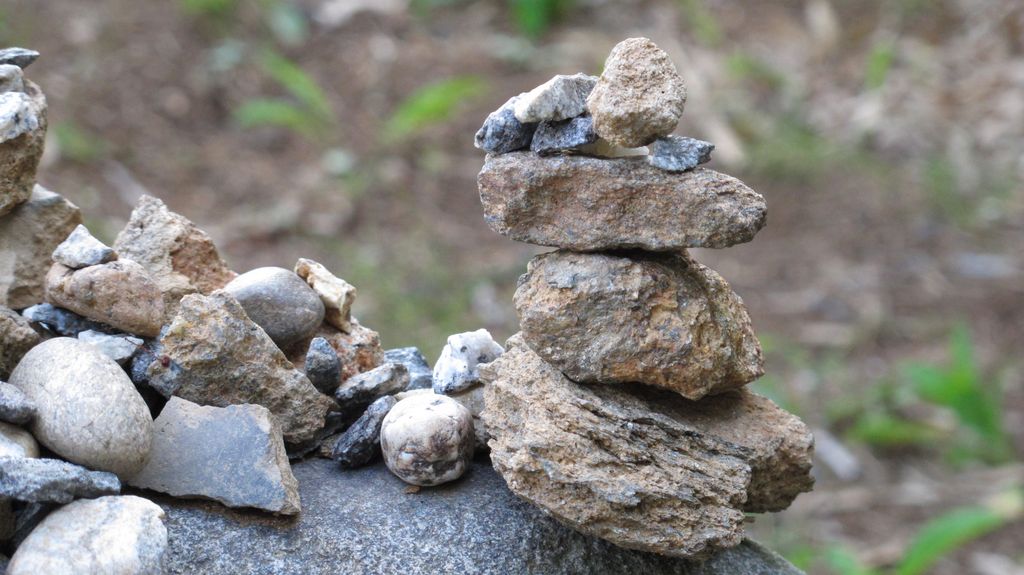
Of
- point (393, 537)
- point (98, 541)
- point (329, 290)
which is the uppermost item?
point (329, 290)

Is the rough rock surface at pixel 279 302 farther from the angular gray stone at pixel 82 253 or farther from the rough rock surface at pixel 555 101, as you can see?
the rough rock surface at pixel 555 101

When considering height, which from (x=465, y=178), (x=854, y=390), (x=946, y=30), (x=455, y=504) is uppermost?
(x=946, y=30)

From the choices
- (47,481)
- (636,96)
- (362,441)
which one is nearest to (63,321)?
(47,481)

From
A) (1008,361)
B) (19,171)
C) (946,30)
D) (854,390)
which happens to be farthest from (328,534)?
(946,30)

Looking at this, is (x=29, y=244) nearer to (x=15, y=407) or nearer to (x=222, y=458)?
(x=15, y=407)

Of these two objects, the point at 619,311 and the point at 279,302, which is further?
the point at 279,302


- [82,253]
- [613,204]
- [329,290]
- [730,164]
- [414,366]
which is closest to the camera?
[613,204]

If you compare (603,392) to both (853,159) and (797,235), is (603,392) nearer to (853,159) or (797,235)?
(797,235)
